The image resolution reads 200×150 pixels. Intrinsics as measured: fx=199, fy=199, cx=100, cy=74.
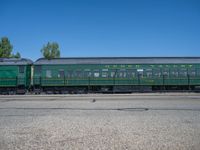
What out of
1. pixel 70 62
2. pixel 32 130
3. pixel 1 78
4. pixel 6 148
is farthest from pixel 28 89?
pixel 6 148

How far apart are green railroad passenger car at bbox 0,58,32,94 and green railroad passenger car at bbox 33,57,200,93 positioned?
3.58ft

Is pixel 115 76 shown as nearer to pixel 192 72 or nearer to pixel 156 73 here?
pixel 156 73

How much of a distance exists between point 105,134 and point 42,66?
810 inches

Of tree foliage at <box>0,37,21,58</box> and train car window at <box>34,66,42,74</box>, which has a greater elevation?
tree foliage at <box>0,37,21,58</box>

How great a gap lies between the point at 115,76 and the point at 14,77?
12285mm

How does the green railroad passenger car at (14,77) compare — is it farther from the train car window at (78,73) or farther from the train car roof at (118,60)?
the train car window at (78,73)

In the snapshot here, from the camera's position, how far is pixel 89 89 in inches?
963

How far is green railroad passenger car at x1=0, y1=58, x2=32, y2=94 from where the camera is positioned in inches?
950

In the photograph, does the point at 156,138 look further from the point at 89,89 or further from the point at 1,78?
the point at 1,78

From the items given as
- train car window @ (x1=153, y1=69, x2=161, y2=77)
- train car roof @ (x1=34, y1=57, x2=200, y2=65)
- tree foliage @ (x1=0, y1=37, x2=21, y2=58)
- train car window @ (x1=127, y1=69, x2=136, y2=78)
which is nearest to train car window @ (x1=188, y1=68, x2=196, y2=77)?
train car roof @ (x1=34, y1=57, x2=200, y2=65)

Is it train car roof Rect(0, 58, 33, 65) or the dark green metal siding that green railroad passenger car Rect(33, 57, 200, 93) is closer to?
the dark green metal siding

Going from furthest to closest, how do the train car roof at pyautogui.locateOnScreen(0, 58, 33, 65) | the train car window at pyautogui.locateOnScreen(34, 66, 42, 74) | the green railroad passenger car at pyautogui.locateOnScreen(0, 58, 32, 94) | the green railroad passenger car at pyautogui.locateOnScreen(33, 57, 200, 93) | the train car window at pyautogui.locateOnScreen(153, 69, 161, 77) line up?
1. the train car roof at pyautogui.locateOnScreen(0, 58, 33, 65)
2. the train car window at pyautogui.locateOnScreen(34, 66, 42, 74)
3. the train car window at pyautogui.locateOnScreen(153, 69, 161, 77)
4. the green railroad passenger car at pyautogui.locateOnScreen(33, 57, 200, 93)
5. the green railroad passenger car at pyautogui.locateOnScreen(0, 58, 32, 94)

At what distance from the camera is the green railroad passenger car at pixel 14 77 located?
24.1m

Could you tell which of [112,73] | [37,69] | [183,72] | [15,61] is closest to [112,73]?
[112,73]
